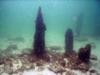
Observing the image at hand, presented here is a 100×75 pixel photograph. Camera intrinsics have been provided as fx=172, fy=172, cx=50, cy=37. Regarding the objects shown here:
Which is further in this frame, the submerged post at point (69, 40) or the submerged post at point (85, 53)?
the submerged post at point (69, 40)

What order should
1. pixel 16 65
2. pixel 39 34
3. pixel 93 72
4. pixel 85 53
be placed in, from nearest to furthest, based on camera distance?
pixel 93 72, pixel 16 65, pixel 85 53, pixel 39 34

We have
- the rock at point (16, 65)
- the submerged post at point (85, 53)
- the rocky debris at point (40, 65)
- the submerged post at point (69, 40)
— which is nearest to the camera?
the rocky debris at point (40, 65)

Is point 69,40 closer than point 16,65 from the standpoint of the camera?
No

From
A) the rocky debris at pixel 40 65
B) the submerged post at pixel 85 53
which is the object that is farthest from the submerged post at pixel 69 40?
the submerged post at pixel 85 53

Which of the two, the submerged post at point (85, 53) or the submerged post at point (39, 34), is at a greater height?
the submerged post at point (39, 34)

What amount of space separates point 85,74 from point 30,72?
3.98 metres

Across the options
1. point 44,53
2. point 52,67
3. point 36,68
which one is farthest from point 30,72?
point 44,53

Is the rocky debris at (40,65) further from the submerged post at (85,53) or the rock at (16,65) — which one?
the submerged post at (85,53)

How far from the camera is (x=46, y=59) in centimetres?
1448

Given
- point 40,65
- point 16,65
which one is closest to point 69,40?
point 40,65

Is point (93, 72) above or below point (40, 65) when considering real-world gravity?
below

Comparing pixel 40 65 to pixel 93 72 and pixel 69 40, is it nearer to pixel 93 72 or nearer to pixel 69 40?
pixel 93 72

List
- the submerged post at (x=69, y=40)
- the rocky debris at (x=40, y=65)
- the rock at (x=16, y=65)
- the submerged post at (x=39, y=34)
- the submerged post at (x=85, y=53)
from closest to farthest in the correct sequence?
1. the rocky debris at (x=40, y=65)
2. the rock at (x=16, y=65)
3. the submerged post at (x=85, y=53)
4. the submerged post at (x=39, y=34)
5. the submerged post at (x=69, y=40)

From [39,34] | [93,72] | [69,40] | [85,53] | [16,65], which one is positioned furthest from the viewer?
[69,40]
